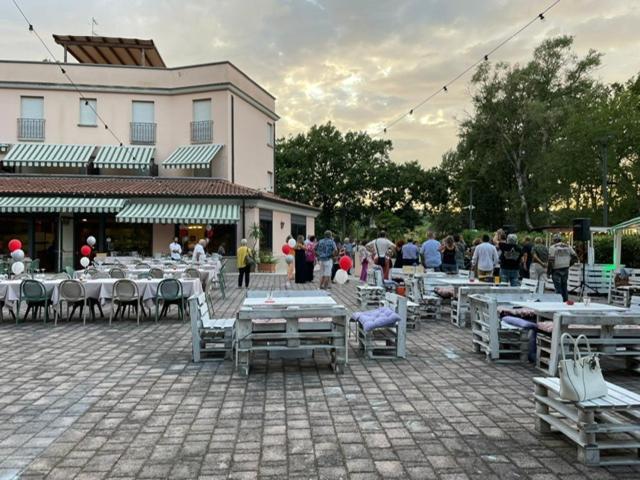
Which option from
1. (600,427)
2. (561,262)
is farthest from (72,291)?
(561,262)

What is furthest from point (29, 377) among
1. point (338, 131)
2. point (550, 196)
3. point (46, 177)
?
point (338, 131)

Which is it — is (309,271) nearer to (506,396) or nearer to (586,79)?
(506,396)

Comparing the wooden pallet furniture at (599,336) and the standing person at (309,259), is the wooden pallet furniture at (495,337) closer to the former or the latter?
the wooden pallet furniture at (599,336)

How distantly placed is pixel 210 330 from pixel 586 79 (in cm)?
3364

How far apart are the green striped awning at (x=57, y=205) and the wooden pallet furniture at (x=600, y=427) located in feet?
65.6

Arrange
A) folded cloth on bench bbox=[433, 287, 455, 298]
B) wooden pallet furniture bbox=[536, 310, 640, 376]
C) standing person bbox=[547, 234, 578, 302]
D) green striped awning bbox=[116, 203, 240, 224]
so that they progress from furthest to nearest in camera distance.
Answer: green striped awning bbox=[116, 203, 240, 224] → standing person bbox=[547, 234, 578, 302] → folded cloth on bench bbox=[433, 287, 455, 298] → wooden pallet furniture bbox=[536, 310, 640, 376]

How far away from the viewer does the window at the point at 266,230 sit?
2300 centimetres

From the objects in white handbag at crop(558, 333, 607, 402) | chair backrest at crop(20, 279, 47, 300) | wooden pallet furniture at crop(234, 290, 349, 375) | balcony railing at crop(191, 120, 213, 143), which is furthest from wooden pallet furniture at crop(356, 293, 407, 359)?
balcony railing at crop(191, 120, 213, 143)

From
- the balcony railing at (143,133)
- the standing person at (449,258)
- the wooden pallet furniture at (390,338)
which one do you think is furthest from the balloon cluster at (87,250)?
the standing person at (449,258)

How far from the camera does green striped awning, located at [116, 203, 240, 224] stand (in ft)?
67.9

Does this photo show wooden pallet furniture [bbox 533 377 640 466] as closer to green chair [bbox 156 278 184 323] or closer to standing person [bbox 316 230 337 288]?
green chair [bbox 156 278 184 323]

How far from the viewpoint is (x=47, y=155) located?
23391 mm

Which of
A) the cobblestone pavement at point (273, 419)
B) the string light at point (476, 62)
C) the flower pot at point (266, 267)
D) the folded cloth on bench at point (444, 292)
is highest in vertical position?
the string light at point (476, 62)

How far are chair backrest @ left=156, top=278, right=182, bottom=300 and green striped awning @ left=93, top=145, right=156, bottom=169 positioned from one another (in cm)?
1567
